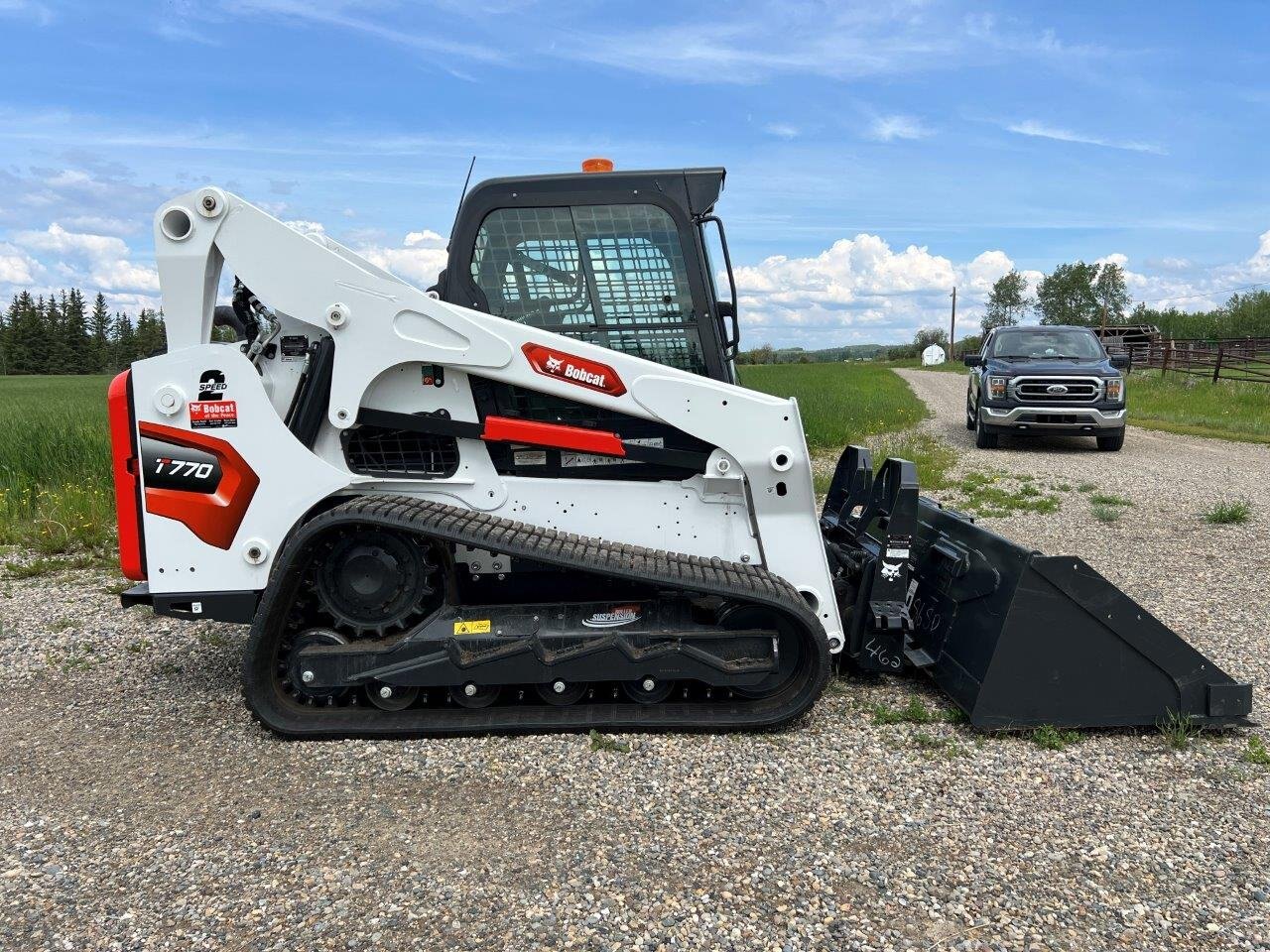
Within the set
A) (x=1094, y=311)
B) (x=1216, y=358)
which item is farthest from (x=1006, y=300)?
(x=1216, y=358)

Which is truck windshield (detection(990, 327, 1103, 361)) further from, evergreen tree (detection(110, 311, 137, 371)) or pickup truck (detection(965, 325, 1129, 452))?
evergreen tree (detection(110, 311, 137, 371))

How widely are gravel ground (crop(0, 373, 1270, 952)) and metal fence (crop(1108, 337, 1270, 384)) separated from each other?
22.4m

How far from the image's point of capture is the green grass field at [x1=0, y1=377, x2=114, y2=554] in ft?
27.0

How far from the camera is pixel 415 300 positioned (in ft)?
13.5

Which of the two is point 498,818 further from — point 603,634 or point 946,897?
point 946,897

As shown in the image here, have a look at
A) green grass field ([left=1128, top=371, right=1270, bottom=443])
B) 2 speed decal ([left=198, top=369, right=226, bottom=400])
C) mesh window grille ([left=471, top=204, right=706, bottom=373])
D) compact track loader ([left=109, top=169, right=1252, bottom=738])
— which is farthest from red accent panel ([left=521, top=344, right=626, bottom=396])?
green grass field ([left=1128, top=371, right=1270, bottom=443])

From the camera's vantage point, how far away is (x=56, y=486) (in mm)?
9945

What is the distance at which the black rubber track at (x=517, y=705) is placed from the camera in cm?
391

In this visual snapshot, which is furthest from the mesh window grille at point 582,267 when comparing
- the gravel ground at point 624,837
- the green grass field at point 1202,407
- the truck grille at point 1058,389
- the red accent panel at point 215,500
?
the green grass field at point 1202,407

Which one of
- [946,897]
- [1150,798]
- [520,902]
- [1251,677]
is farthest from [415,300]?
[1251,677]

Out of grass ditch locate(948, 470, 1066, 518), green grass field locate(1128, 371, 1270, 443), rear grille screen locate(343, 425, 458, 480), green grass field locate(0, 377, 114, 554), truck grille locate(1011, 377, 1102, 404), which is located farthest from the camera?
green grass field locate(1128, 371, 1270, 443)

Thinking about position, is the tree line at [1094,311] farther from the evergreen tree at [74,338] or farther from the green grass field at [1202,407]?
the evergreen tree at [74,338]

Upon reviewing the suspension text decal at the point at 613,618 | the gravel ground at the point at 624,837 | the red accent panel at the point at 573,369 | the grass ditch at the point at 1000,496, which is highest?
the red accent panel at the point at 573,369

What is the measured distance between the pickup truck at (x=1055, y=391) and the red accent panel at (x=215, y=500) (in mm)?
12344
